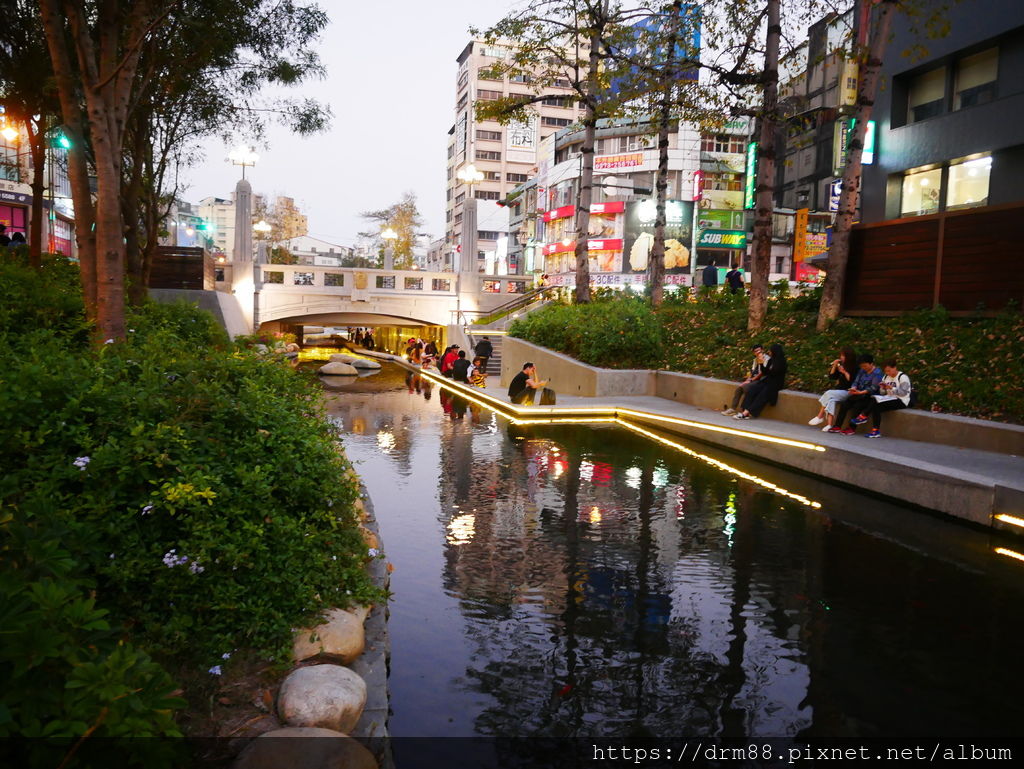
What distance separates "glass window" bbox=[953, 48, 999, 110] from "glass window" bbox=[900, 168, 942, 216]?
1.95 metres

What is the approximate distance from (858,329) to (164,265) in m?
23.6

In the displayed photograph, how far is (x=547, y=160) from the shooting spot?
6712 centimetres

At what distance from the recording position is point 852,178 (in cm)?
1597

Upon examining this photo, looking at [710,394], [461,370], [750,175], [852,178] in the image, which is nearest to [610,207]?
[750,175]

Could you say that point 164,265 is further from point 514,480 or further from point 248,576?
point 248,576

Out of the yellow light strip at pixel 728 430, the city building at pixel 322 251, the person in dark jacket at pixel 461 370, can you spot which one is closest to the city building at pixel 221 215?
the city building at pixel 322 251

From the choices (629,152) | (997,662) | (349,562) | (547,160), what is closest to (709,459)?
(997,662)

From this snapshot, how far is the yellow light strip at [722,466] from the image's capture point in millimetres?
10273

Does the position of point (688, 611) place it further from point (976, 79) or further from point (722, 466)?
point (976, 79)

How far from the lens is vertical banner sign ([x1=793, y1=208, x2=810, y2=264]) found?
136 ft

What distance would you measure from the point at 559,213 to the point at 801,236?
74.4 ft

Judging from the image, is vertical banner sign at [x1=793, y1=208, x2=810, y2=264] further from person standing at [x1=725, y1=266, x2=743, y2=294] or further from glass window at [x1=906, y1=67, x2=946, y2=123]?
person standing at [x1=725, y1=266, x2=743, y2=294]

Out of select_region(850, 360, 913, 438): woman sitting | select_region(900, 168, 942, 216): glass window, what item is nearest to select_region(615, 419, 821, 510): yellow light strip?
select_region(850, 360, 913, 438): woman sitting

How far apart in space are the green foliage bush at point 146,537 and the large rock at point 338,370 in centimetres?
2561
